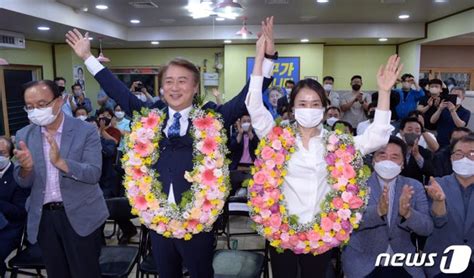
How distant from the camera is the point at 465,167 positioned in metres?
2.59

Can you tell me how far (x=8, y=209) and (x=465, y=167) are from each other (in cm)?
327

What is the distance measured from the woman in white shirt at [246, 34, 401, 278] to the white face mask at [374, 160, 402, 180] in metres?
0.49

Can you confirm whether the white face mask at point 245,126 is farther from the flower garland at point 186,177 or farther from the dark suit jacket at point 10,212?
the flower garland at point 186,177

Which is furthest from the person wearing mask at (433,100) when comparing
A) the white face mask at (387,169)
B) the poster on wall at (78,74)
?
the poster on wall at (78,74)

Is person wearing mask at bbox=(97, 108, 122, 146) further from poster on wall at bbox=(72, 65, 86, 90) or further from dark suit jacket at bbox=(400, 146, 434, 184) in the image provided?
poster on wall at bbox=(72, 65, 86, 90)

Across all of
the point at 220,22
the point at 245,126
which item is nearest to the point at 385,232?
A: the point at 245,126

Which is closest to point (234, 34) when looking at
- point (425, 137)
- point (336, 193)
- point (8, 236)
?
point (425, 137)

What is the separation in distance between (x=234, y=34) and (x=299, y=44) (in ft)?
6.87

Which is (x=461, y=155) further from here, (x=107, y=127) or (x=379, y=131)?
(x=107, y=127)

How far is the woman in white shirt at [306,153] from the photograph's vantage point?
197 cm

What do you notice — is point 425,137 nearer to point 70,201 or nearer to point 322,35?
point 70,201

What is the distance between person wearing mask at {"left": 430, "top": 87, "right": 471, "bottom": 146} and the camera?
528 cm

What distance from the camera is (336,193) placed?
1985 mm

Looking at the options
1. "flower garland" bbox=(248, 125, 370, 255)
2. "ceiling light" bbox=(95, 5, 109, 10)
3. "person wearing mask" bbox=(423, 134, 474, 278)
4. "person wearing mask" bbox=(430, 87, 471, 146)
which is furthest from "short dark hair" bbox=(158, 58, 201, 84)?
"ceiling light" bbox=(95, 5, 109, 10)
